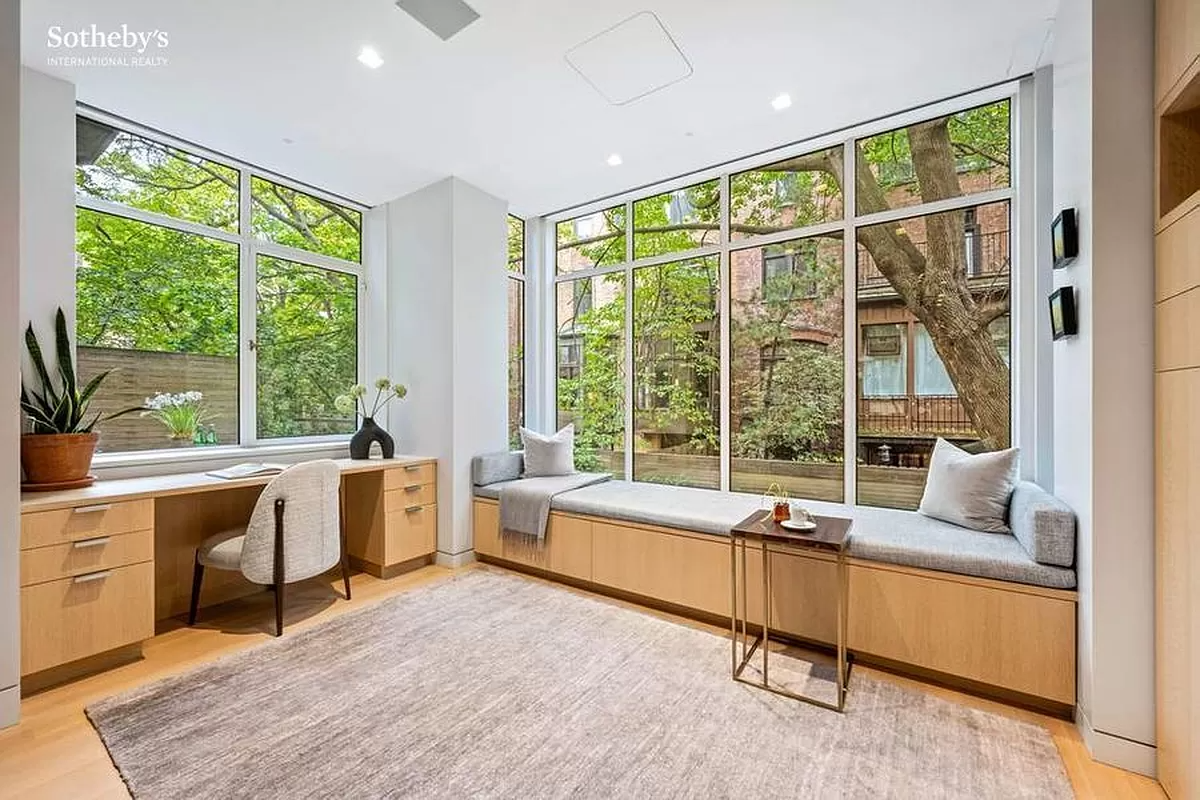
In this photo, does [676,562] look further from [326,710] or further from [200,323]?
[200,323]

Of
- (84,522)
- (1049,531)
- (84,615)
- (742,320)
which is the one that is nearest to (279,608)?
(84,615)

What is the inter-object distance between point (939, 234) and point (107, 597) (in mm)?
4740

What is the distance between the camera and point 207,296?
342 centimetres

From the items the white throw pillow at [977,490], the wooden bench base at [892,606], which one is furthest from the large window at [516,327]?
the white throw pillow at [977,490]

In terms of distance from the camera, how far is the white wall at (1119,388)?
1.72 m

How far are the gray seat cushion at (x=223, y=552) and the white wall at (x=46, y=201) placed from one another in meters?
1.28

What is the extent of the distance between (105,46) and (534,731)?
11.9 ft

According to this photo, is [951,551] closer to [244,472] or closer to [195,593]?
[244,472]

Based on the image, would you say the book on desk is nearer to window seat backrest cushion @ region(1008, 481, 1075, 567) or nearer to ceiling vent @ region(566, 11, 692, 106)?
ceiling vent @ region(566, 11, 692, 106)

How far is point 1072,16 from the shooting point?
2.06m

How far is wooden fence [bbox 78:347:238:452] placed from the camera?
2.97 metres

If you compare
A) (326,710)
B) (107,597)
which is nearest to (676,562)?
(326,710)

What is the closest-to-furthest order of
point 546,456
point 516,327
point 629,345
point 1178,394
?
point 1178,394 < point 546,456 < point 629,345 < point 516,327

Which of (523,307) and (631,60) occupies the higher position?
(631,60)
